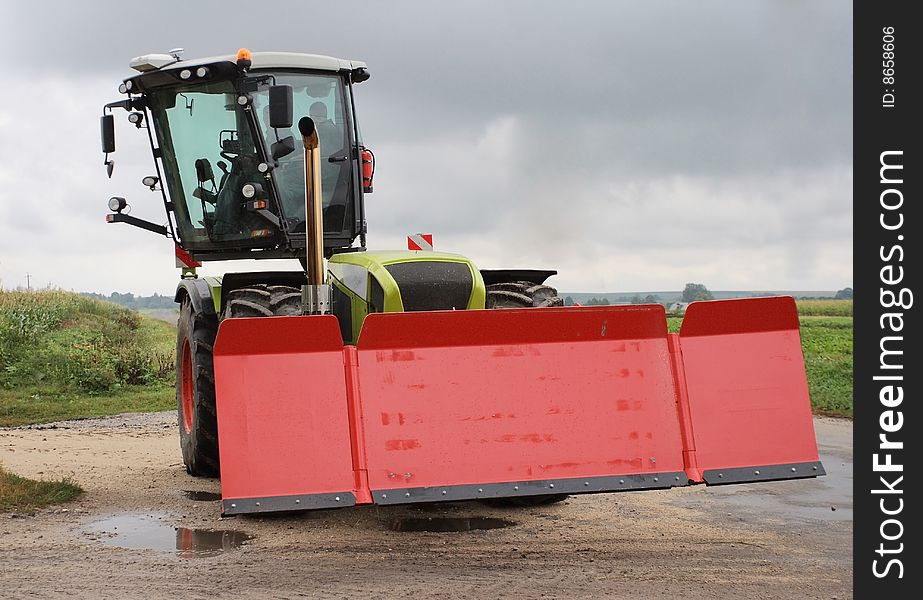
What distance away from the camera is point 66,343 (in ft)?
61.7

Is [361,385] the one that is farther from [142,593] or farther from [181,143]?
[181,143]

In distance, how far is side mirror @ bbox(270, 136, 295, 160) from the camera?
7.69m

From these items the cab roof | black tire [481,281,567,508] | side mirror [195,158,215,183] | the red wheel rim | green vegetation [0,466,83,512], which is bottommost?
green vegetation [0,466,83,512]

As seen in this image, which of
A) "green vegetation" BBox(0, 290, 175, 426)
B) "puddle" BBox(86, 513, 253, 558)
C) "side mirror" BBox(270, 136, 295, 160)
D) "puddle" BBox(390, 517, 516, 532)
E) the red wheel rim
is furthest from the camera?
"green vegetation" BBox(0, 290, 175, 426)

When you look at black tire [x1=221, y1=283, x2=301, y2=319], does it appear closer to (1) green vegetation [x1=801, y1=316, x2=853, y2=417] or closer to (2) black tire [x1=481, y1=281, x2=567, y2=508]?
(2) black tire [x1=481, y1=281, x2=567, y2=508]

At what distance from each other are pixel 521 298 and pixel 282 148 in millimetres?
2154

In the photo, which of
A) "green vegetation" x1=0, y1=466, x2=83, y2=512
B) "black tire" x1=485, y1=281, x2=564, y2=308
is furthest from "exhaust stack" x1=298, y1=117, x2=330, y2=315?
"green vegetation" x1=0, y1=466, x2=83, y2=512

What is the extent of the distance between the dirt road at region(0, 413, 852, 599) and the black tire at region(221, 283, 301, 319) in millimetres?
1403

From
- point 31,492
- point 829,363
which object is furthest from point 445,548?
point 829,363

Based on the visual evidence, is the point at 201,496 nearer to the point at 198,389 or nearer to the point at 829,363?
the point at 198,389

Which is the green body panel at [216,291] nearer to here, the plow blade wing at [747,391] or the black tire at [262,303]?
the black tire at [262,303]

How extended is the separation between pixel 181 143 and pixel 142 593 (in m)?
4.25

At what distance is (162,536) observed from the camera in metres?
6.59
